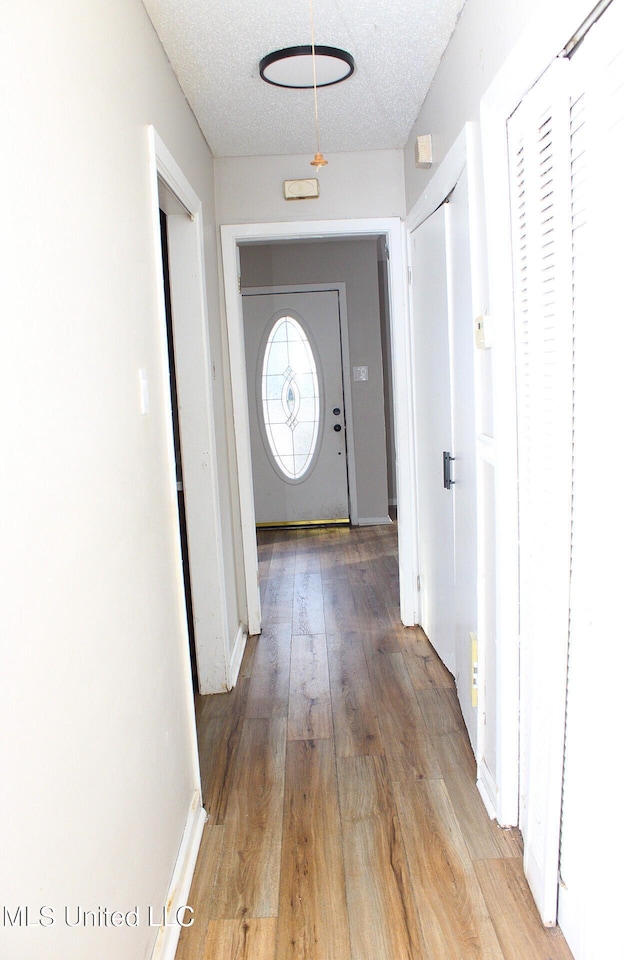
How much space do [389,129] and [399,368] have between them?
1070mm

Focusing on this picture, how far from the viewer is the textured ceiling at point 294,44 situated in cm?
215

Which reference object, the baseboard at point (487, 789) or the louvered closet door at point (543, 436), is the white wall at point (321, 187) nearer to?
the louvered closet door at point (543, 436)

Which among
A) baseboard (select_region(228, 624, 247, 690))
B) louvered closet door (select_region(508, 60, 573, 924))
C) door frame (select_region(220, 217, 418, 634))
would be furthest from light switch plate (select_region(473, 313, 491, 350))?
baseboard (select_region(228, 624, 247, 690))

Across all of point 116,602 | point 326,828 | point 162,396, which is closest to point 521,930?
point 326,828

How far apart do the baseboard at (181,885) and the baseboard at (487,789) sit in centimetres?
86

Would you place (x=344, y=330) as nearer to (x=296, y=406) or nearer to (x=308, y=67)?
(x=296, y=406)

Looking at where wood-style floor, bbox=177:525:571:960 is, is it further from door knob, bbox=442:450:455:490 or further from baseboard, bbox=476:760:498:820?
door knob, bbox=442:450:455:490

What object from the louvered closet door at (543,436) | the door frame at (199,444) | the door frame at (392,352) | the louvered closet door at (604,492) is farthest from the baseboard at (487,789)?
the door frame at (392,352)

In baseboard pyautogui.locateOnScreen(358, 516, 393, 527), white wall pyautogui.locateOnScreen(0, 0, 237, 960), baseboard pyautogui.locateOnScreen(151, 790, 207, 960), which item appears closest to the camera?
white wall pyautogui.locateOnScreen(0, 0, 237, 960)

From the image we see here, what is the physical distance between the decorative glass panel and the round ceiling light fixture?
3.71 m

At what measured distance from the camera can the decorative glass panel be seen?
6.40m

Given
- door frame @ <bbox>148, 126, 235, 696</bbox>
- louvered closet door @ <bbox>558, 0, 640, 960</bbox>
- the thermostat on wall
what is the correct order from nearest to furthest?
louvered closet door @ <bbox>558, 0, 640, 960</bbox>
door frame @ <bbox>148, 126, 235, 696</bbox>
the thermostat on wall

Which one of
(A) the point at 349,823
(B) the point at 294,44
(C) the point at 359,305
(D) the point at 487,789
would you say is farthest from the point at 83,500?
(C) the point at 359,305

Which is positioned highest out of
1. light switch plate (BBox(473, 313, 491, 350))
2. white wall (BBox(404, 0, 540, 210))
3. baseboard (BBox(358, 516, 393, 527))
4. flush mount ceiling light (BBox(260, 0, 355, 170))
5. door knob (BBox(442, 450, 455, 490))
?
flush mount ceiling light (BBox(260, 0, 355, 170))
